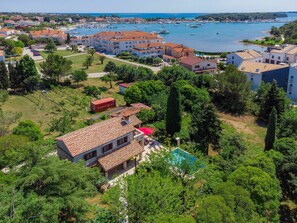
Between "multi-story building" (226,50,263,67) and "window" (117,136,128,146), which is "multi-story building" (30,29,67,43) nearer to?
"multi-story building" (226,50,263,67)

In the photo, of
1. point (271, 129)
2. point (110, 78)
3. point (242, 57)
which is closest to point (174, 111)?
point (271, 129)

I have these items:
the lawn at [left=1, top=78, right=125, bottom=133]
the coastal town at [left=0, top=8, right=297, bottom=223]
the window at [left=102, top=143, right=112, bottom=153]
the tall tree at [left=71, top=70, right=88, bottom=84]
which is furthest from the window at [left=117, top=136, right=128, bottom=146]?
the tall tree at [left=71, top=70, right=88, bottom=84]

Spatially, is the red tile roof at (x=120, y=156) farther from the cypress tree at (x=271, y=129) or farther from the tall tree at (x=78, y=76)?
the tall tree at (x=78, y=76)

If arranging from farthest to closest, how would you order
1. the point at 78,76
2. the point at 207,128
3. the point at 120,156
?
the point at 78,76
the point at 207,128
the point at 120,156

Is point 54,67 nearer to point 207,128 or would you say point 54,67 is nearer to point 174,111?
point 174,111

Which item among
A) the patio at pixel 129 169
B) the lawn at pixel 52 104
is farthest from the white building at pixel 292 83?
the patio at pixel 129 169

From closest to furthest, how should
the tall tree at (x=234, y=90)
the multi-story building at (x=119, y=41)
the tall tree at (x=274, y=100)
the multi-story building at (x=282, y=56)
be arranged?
1. the tall tree at (x=274, y=100)
2. the tall tree at (x=234, y=90)
3. the multi-story building at (x=282, y=56)
4. the multi-story building at (x=119, y=41)

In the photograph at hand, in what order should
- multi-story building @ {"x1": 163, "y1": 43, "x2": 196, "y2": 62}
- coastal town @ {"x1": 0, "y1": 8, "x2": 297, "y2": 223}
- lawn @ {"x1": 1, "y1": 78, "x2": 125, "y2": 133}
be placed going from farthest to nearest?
multi-story building @ {"x1": 163, "y1": 43, "x2": 196, "y2": 62} < lawn @ {"x1": 1, "y1": 78, "x2": 125, "y2": 133} < coastal town @ {"x1": 0, "y1": 8, "x2": 297, "y2": 223}
